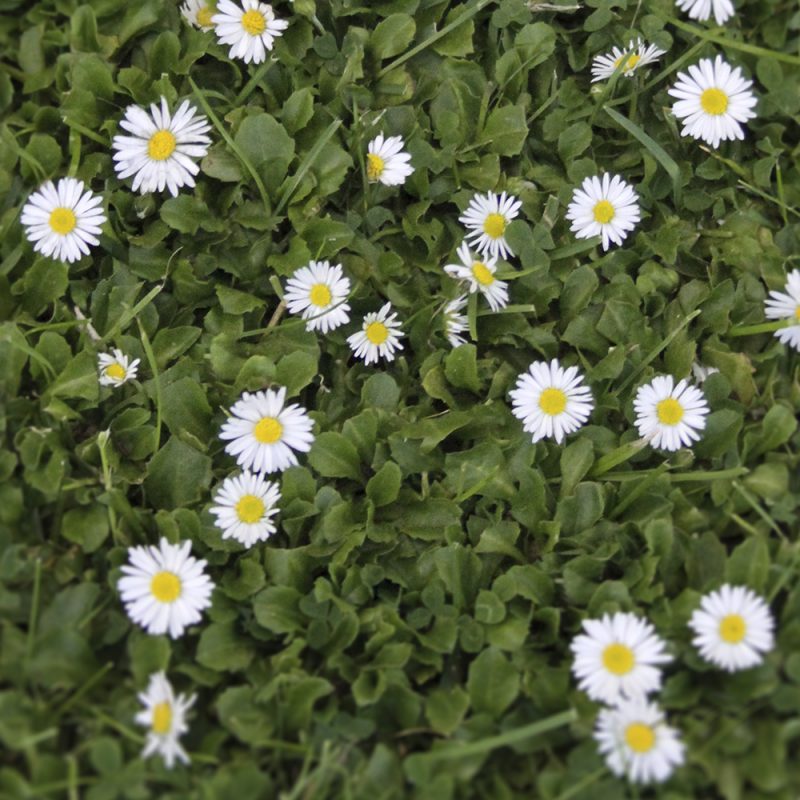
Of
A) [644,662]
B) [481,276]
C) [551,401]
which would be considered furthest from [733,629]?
[481,276]

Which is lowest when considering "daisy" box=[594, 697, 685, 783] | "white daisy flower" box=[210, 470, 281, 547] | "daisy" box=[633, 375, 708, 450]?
"daisy" box=[594, 697, 685, 783]

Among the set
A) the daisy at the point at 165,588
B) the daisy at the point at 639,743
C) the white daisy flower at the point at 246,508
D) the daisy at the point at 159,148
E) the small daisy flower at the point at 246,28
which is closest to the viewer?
the daisy at the point at 639,743

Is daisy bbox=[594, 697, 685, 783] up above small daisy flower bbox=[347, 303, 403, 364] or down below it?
below

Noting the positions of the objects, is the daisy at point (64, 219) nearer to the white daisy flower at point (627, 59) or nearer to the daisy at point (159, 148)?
the daisy at point (159, 148)

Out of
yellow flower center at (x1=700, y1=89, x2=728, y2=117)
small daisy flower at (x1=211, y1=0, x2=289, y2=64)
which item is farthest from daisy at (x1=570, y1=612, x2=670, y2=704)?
small daisy flower at (x1=211, y1=0, x2=289, y2=64)

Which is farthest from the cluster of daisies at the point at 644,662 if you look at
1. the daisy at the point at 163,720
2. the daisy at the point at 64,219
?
the daisy at the point at 64,219

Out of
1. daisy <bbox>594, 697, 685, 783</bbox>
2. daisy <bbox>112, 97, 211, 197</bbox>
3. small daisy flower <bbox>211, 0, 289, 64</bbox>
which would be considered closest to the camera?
daisy <bbox>594, 697, 685, 783</bbox>

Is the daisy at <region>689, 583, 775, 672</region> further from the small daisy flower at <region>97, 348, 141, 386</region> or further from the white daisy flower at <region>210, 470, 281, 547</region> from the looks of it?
the small daisy flower at <region>97, 348, 141, 386</region>
